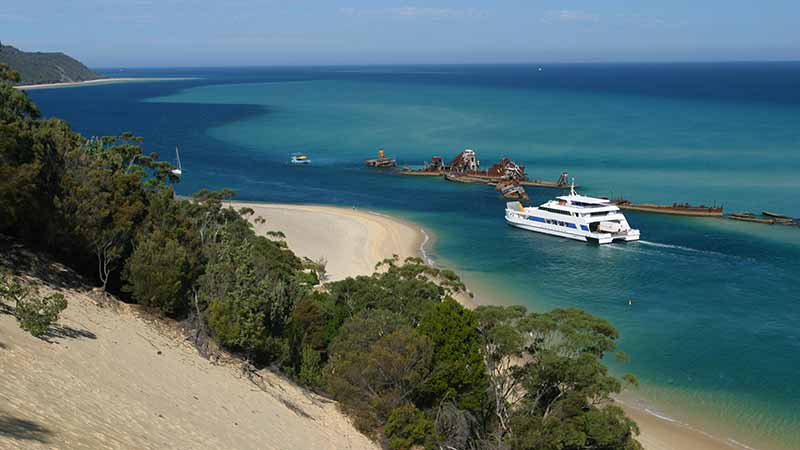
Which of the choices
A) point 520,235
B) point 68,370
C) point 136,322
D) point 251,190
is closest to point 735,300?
point 520,235

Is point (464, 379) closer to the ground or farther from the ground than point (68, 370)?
closer to the ground

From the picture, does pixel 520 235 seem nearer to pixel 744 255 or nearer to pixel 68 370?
pixel 744 255

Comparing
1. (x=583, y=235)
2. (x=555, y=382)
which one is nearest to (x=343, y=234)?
(x=583, y=235)

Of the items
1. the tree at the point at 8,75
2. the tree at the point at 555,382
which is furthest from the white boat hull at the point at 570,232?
the tree at the point at 8,75

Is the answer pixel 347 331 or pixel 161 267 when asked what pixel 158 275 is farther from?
pixel 347 331

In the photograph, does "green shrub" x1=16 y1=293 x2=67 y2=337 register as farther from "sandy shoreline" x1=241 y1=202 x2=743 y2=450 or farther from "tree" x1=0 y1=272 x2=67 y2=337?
"sandy shoreline" x1=241 y1=202 x2=743 y2=450

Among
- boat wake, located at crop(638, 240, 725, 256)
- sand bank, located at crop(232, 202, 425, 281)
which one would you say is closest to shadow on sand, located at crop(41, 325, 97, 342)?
sand bank, located at crop(232, 202, 425, 281)
